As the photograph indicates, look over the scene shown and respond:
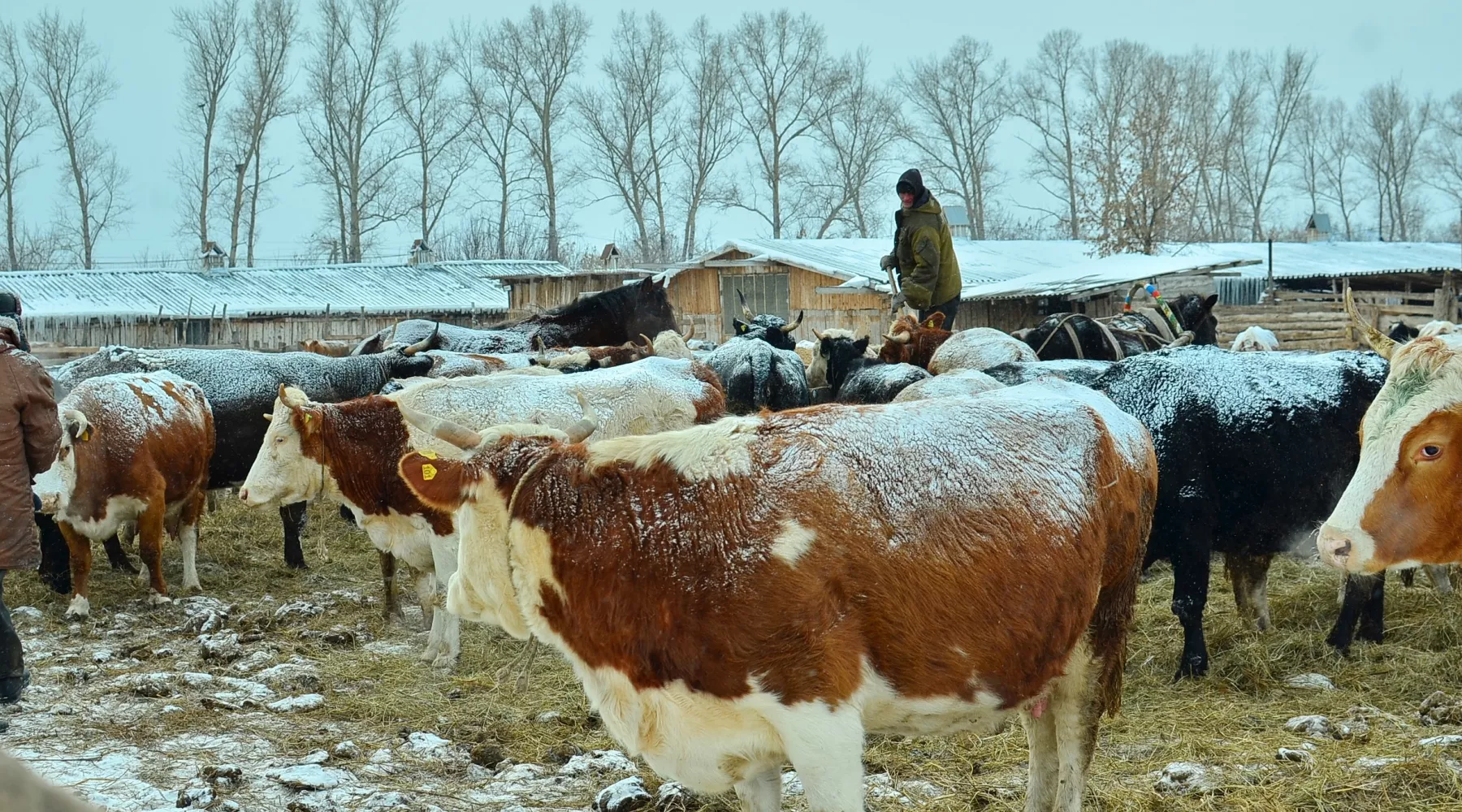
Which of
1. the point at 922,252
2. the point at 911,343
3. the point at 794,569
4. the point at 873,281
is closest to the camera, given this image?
the point at 794,569

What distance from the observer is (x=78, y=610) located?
30.1ft

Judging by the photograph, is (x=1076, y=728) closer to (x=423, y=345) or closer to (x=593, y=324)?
(x=423, y=345)

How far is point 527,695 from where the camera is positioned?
22.3ft

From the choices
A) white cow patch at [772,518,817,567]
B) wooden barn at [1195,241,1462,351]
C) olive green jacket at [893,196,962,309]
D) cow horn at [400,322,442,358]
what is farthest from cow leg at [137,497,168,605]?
wooden barn at [1195,241,1462,351]

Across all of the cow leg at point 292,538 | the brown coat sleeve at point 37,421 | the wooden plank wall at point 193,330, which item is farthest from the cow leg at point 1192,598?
the wooden plank wall at point 193,330

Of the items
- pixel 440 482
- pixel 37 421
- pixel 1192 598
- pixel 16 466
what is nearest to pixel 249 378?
pixel 37 421

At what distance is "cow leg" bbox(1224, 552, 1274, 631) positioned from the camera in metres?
7.48

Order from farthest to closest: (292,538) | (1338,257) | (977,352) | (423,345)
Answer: (1338,257) < (423,345) < (292,538) < (977,352)

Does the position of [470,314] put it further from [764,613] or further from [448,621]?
[764,613]

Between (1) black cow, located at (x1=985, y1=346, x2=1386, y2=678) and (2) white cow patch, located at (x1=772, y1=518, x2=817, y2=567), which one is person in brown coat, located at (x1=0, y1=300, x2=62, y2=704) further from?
(1) black cow, located at (x1=985, y1=346, x2=1386, y2=678)

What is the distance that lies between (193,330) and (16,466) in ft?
97.4

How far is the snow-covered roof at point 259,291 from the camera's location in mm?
35062

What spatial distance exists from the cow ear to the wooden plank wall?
94.7 ft

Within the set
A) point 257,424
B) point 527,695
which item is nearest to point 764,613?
point 527,695
